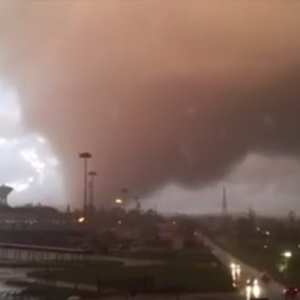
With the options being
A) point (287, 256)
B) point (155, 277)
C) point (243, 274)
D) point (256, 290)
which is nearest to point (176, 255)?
point (155, 277)

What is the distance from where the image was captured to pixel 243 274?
13.6 m

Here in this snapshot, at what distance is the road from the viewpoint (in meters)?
12.8

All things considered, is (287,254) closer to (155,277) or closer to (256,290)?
(256,290)

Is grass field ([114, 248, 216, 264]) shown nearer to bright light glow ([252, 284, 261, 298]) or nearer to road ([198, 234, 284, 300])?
road ([198, 234, 284, 300])

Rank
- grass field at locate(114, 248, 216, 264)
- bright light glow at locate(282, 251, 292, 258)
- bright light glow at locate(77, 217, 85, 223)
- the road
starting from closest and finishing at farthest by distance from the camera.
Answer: the road, grass field at locate(114, 248, 216, 264), bright light glow at locate(77, 217, 85, 223), bright light glow at locate(282, 251, 292, 258)

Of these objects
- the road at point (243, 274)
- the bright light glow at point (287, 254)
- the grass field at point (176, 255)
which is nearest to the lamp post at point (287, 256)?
the bright light glow at point (287, 254)

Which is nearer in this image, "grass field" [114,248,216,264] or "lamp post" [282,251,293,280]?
"grass field" [114,248,216,264]

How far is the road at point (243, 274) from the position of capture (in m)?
12.8

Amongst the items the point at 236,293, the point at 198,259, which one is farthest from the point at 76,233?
the point at 236,293

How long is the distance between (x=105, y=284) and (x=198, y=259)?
7.08 feet

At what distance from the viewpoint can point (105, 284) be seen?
1234cm

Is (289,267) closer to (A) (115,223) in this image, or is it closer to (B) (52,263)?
(A) (115,223)

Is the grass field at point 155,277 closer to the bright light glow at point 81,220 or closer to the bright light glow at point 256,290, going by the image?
the bright light glow at point 256,290

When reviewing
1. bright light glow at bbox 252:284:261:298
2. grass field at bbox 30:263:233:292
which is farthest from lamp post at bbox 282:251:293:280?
grass field at bbox 30:263:233:292
